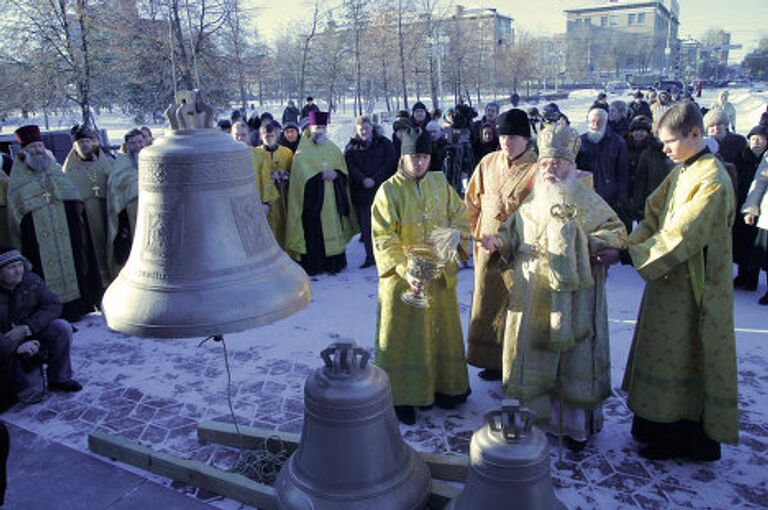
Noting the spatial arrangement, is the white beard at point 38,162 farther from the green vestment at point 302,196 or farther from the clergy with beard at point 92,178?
the green vestment at point 302,196

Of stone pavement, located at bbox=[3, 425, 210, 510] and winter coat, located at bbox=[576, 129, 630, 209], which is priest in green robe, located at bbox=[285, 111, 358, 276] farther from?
stone pavement, located at bbox=[3, 425, 210, 510]

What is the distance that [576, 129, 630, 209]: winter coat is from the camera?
8.30m

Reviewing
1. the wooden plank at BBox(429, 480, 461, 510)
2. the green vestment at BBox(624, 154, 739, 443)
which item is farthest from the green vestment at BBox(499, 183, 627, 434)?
the wooden plank at BBox(429, 480, 461, 510)

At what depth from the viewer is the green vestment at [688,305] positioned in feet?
11.5

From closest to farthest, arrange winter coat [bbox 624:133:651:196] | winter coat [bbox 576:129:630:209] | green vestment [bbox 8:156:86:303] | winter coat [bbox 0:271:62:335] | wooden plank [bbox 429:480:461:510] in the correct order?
1. wooden plank [bbox 429:480:461:510]
2. winter coat [bbox 0:271:62:335]
3. green vestment [bbox 8:156:86:303]
4. winter coat [bbox 576:129:630:209]
5. winter coat [bbox 624:133:651:196]

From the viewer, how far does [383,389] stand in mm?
2783

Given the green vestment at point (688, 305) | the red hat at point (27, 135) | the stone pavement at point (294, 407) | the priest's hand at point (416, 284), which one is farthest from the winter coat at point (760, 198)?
the red hat at point (27, 135)

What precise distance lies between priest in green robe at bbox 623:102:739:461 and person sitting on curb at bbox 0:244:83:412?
14.7 ft

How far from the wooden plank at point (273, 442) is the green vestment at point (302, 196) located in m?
4.26

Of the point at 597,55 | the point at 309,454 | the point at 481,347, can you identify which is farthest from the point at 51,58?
the point at 597,55

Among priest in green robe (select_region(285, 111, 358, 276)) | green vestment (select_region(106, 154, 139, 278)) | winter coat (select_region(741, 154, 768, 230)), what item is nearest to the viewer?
winter coat (select_region(741, 154, 768, 230))

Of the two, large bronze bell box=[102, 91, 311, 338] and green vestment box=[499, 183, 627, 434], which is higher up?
large bronze bell box=[102, 91, 311, 338]

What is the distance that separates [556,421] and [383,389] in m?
1.78

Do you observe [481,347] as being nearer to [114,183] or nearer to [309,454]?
[309,454]
